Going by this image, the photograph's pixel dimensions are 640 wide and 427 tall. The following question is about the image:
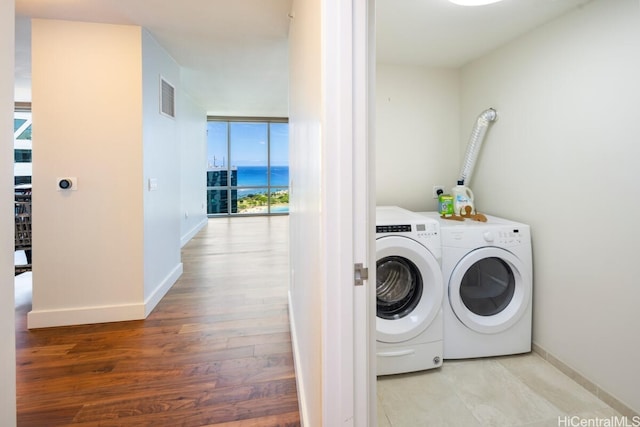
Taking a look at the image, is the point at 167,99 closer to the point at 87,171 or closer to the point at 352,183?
the point at 87,171

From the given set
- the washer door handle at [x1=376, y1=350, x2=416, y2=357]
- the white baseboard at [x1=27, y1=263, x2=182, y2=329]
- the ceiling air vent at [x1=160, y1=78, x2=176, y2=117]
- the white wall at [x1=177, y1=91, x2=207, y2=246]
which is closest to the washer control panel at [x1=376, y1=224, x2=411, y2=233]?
the washer door handle at [x1=376, y1=350, x2=416, y2=357]

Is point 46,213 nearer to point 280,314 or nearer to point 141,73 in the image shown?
point 141,73

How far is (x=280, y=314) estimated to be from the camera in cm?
268

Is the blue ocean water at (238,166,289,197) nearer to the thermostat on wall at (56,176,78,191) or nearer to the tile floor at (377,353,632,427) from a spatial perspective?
the thermostat on wall at (56,176,78,191)

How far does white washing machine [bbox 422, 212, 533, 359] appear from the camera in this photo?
6.51ft

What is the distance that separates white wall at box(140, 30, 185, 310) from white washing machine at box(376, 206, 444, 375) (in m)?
2.00

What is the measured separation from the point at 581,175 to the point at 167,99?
3.42 metres

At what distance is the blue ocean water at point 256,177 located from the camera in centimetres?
816

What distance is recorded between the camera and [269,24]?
2439mm

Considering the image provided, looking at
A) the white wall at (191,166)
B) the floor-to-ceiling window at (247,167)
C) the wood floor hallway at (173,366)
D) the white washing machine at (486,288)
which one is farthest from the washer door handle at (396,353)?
the floor-to-ceiling window at (247,167)

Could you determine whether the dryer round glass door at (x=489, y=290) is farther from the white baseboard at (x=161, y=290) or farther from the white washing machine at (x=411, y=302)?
the white baseboard at (x=161, y=290)

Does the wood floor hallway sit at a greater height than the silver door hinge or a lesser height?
lesser

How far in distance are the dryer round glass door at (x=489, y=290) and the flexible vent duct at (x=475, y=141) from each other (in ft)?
2.68

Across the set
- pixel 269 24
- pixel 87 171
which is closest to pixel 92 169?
pixel 87 171
